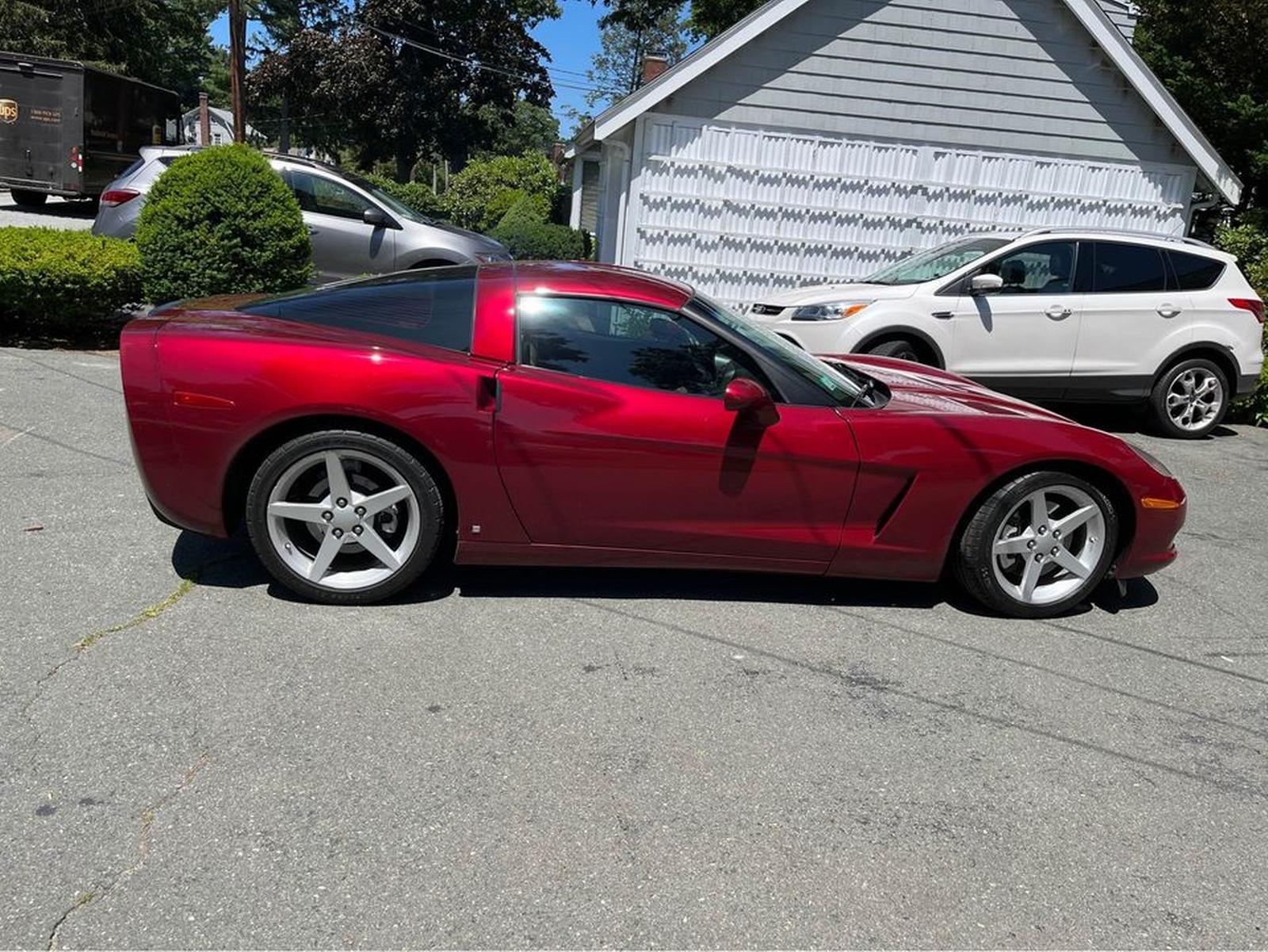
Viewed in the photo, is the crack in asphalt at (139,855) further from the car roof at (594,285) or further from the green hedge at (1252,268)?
the green hedge at (1252,268)

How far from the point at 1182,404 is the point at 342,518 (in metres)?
7.61

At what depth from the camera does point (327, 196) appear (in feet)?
35.1

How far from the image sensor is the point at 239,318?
427 cm

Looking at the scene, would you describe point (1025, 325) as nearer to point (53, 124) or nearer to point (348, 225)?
point (348, 225)

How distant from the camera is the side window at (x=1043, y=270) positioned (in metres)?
8.38

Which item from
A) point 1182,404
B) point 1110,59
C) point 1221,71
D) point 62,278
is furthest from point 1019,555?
point 1221,71

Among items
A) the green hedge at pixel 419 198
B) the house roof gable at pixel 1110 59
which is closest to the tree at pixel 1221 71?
the house roof gable at pixel 1110 59

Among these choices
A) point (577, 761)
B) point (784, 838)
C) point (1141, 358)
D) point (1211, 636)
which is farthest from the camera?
point (1141, 358)

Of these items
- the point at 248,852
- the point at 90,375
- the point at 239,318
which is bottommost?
the point at 248,852

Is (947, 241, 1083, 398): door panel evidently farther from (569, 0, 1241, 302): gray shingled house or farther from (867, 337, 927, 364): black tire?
(569, 0, 1241, 302): gray shingled house

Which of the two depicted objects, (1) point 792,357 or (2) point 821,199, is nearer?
(1) point 792,357

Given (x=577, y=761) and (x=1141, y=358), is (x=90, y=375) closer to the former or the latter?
(x=577, y=761)

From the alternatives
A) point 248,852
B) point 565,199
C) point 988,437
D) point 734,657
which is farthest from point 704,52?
point 565,199

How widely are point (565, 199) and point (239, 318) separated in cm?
2617
